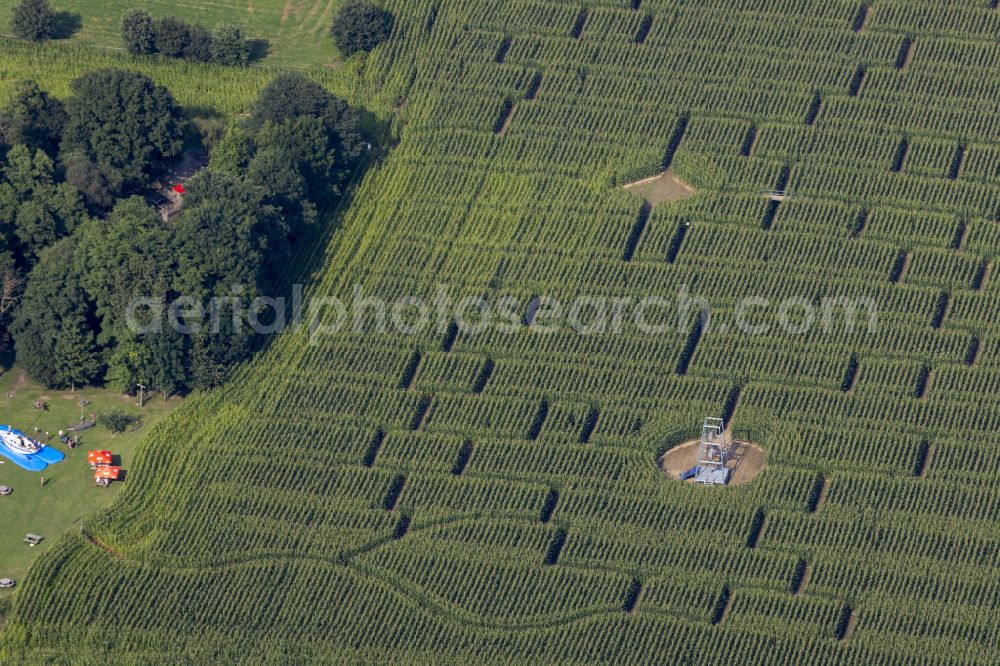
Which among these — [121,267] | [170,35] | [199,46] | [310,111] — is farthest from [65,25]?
[121,267]

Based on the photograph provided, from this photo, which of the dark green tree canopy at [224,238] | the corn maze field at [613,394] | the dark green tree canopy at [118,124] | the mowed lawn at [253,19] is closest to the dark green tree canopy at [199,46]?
the mowed lawn at [253,19]

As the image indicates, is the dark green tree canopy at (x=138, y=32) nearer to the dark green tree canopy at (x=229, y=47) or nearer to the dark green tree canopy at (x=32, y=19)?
the dark green tree canopy at (x=229, y=47)

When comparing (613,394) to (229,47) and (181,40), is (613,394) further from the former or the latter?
(181,40)

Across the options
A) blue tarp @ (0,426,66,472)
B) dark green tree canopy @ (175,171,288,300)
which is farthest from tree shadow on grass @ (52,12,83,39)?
blue tarp @ (0,426,66,472)

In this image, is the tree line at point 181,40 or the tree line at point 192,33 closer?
the tree line at point 181,40

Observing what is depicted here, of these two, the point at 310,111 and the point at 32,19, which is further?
the point at 32,19
